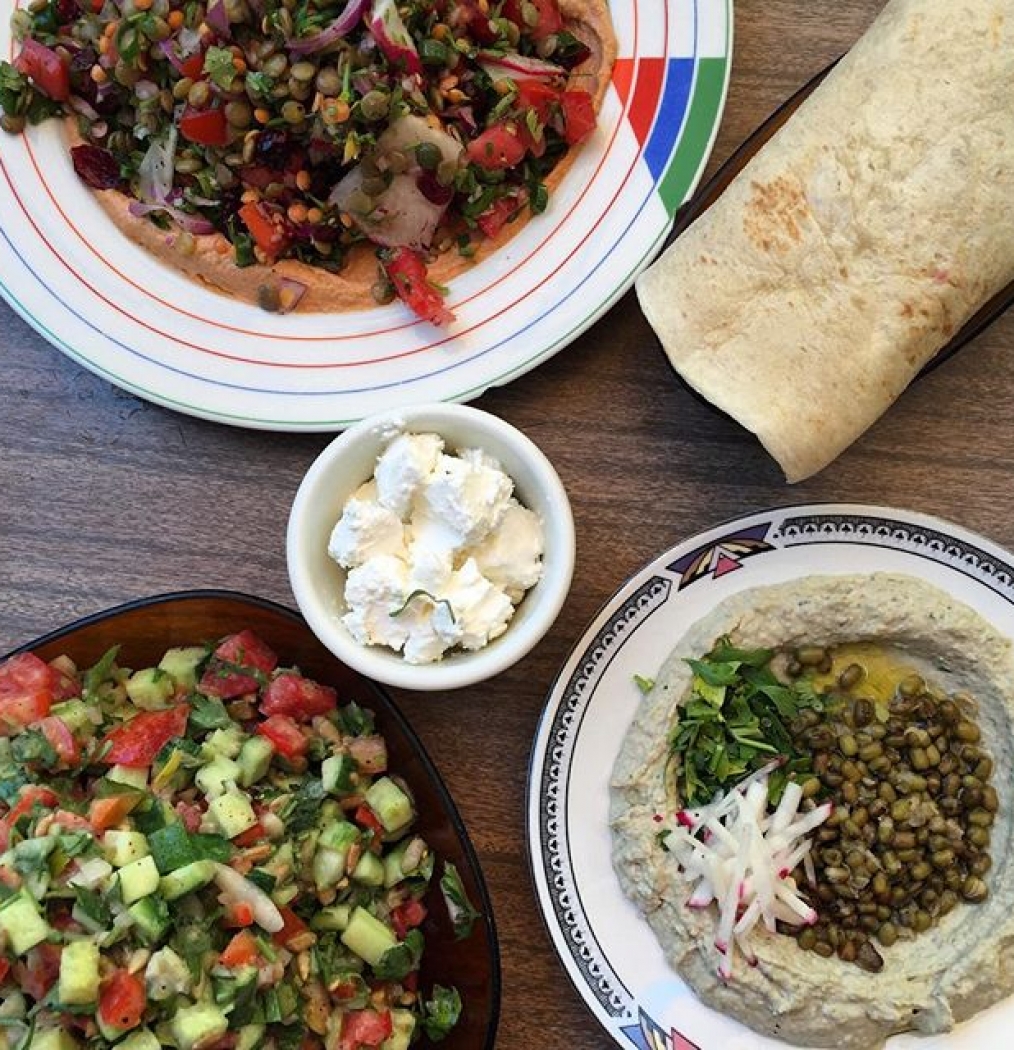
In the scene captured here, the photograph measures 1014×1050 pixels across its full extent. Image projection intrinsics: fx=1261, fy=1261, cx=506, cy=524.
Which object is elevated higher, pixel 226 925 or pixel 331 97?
pixel 331 97

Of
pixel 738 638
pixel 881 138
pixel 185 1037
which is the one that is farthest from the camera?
pixel 738 638

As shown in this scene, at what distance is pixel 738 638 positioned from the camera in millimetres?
2334

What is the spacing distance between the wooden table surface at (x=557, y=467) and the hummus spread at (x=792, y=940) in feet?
0.74

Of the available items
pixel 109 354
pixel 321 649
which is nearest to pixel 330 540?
pixel 321 649

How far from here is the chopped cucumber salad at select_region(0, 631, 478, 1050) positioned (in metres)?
1.96

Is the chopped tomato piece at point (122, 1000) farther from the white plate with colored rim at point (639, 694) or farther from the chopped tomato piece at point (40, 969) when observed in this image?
the white plate with colored rim at point (639, 694)

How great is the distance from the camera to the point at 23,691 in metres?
2.21

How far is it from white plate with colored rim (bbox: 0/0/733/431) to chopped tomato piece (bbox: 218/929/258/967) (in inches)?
36.9

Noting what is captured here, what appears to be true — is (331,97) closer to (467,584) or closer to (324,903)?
(467,584)

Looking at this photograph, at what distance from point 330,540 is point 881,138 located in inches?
46.5

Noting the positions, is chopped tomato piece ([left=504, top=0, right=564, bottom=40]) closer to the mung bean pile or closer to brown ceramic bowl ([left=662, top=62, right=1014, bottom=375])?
brown ceramic bowl ([left=662, top=62, right=1014, bottom=375])

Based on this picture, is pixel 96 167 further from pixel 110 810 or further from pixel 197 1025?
pixel 197 1025

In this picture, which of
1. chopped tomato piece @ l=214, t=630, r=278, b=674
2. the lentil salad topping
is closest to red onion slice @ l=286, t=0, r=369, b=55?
the lentil salad topping

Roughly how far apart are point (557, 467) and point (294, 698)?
27.2 inches
